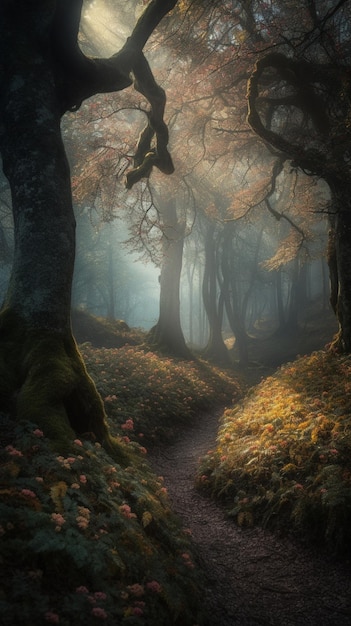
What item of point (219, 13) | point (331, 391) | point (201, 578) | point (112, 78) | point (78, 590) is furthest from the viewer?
point (219, 13)

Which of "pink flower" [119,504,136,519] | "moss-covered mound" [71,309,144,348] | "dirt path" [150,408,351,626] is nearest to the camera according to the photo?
"dirt path" [150,408,351,626]

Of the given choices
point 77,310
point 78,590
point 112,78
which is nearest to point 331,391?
point 78,590

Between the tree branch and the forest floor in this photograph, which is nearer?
the forest floor

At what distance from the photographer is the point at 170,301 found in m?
22.2

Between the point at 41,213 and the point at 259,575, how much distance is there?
5809 millimetres

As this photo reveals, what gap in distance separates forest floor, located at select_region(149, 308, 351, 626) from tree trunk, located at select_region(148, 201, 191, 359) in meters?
14.2

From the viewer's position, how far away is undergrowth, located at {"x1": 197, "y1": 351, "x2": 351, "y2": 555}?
4.94 meters

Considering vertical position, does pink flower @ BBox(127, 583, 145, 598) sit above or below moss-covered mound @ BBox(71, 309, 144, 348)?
below

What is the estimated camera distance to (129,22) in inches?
747

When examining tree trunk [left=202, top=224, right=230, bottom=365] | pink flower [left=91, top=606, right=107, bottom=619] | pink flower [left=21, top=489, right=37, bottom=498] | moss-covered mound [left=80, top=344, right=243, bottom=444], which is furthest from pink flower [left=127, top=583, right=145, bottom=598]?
tree trunk [left=202, top=224, right=230, bottom=365]

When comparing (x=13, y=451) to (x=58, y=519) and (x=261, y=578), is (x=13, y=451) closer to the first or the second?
(x=58, y=519)

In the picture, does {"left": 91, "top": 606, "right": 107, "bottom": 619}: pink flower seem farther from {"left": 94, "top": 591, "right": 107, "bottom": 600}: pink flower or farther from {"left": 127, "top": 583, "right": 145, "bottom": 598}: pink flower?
{"left": 127, "top": 583, "right": 145, "bottom": 598}: pink flower

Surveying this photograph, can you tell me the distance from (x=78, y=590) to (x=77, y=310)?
2140 centimetres

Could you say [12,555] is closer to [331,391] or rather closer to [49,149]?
[49,149]
